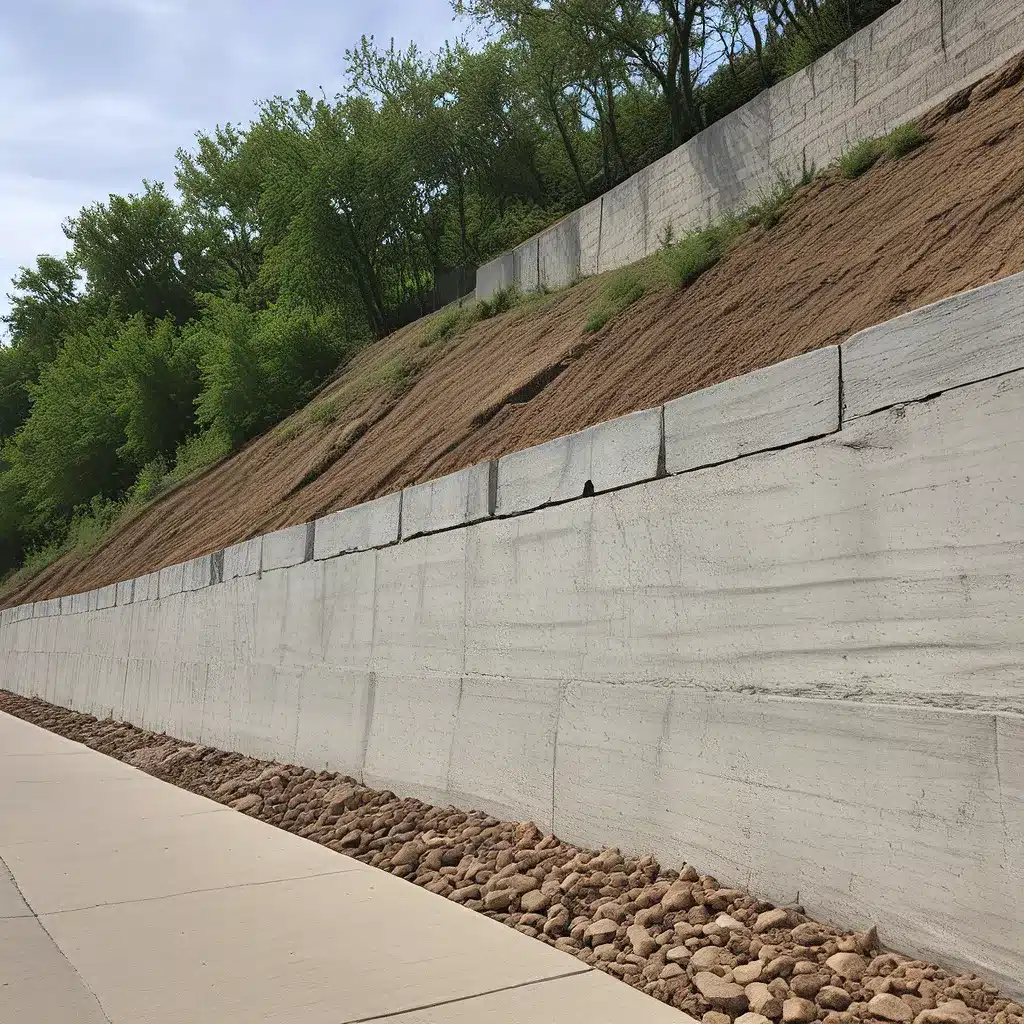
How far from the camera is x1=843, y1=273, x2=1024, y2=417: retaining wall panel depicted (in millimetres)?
3770

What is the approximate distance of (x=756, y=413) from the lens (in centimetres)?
493

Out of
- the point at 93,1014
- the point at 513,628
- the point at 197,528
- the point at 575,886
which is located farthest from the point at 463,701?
the point at 197,528

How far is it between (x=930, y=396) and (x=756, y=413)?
3.28 feet

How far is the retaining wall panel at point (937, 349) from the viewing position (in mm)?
3770

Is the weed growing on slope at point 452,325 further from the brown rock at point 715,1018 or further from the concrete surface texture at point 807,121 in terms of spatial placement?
the brown rock at point 715,1018

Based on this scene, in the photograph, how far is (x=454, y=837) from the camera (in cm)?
640

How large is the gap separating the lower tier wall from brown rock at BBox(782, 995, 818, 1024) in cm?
50

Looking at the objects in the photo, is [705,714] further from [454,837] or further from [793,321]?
[793,321]

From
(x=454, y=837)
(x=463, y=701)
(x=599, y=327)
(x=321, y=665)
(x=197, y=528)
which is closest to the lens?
(x=454, y=837)

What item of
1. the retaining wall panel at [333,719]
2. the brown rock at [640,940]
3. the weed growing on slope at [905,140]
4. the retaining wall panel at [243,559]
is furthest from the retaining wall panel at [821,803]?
the weed growing on slope at [905,140]

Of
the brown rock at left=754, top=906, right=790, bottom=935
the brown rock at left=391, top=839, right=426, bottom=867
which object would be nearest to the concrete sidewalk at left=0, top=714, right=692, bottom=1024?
the brown rock at left=391, top=839, right=426, bottom=867

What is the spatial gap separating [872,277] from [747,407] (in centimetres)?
406

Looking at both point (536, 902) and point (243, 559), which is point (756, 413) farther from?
point (243, 559)

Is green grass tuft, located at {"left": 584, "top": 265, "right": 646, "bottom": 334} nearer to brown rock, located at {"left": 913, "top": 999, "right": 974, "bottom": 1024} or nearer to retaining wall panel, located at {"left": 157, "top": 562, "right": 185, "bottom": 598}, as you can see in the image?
retaining wall panel, located at {"left": 157, "top": 562, "right": 185, "bottom": 598}
